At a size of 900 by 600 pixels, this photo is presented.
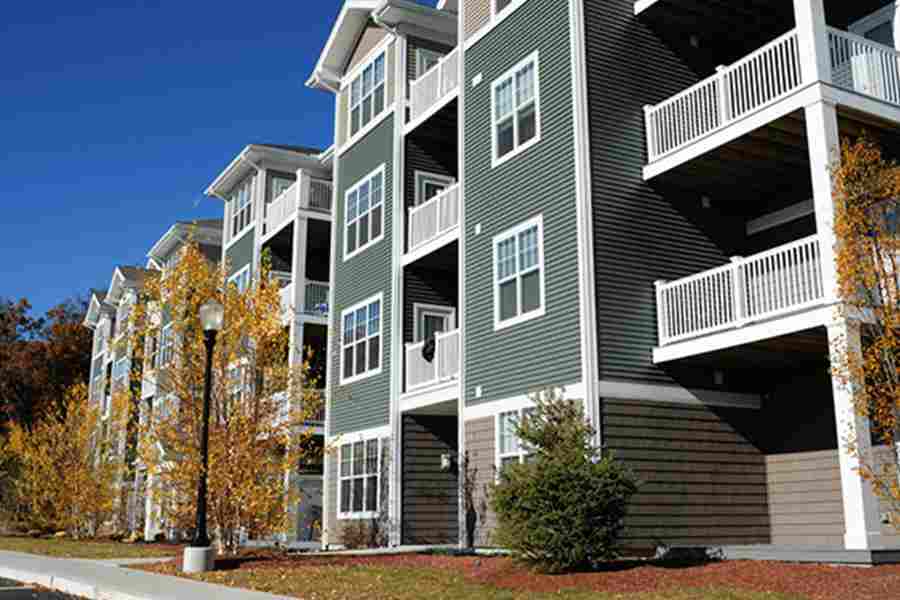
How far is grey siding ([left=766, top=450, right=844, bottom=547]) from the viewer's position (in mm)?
16219

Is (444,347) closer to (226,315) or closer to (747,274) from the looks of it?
(226,315)

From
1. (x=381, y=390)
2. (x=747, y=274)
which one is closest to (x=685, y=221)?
(x=747, y=274)

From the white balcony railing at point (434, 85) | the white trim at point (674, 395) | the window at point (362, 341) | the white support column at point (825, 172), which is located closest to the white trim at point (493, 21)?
the white balcony railing at point (434, 85)

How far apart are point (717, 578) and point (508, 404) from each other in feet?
21.2

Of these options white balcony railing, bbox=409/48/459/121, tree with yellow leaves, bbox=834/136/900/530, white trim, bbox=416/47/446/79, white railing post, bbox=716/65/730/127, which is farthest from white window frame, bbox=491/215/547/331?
white trim, bbox=416/47/446/79

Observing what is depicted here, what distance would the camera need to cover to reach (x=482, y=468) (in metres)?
18.5

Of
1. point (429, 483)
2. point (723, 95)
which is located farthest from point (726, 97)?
point (429, 483)

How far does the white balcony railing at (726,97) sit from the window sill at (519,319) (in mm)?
3479

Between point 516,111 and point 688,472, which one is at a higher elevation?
point 516,111

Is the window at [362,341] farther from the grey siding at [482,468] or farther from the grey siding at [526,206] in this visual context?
the grey siding at [482,468]

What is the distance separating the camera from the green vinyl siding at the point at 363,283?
77.3 feet

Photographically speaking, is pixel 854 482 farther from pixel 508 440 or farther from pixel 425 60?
pixel 425 60

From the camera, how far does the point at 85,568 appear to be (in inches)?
709

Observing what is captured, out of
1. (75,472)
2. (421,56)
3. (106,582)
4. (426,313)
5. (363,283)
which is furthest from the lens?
(75,472)
